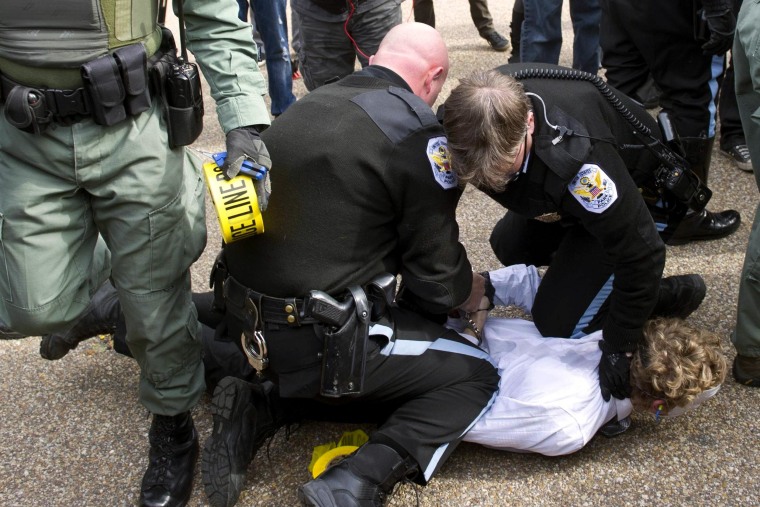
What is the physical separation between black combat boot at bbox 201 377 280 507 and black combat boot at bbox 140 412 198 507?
12 centimetres

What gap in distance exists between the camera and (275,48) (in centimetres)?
500

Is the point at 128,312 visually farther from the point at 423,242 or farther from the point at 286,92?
the point at 286,92

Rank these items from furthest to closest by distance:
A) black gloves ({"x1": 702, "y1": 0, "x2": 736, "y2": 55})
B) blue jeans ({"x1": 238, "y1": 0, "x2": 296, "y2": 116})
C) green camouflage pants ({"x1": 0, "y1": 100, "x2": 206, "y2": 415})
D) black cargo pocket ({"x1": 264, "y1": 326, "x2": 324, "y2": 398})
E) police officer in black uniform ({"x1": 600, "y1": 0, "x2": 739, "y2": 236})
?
1. blue jeans ({"x1": 238, "y1": 0, "x2": 296, "y2": 116})
2. police officer in black uniform ({"x1": 600, "y1": 0, "x2": 739, "y2": 236})
3. black gloves ({"x1": 702, "y1": 0, "x2": 736, "y2": 55})
4. black cargo pocket ({"x1": 264, "y1": 326, "x2": 324, "y2": 398})
5. green camouflage pants ({"x1": 0, "y1": 100, "x2": 206, "y2": 415})

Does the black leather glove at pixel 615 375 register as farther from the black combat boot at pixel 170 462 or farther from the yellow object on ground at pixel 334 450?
the black combat boot at pixel 170 462

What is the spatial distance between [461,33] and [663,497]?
5.63 m

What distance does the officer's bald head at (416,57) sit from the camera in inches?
94.7

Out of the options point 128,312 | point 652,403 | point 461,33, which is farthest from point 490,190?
point 461,33

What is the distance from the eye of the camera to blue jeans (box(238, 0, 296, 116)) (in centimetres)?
500

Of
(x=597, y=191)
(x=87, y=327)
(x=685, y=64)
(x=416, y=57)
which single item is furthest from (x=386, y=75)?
(x=685, y=64)

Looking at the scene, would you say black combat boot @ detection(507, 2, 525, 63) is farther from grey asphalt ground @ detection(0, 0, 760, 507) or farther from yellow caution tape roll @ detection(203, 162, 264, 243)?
yellow caution tape roll @ detection(203, 162, 264, 243)

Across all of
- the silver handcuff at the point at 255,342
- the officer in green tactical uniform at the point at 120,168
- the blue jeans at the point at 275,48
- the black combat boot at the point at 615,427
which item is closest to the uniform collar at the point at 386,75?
the officer in green tactical uniform at the point at 120,168

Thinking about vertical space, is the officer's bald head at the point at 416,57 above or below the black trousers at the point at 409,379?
above

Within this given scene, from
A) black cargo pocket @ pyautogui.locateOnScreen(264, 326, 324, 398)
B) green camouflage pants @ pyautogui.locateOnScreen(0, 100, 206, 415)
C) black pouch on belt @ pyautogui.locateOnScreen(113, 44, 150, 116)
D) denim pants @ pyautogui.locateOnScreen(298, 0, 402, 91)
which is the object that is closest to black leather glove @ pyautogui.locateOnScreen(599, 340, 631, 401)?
black cargo pocket @ pyautogui.locateOnScreen(264, 326, 324, 398)

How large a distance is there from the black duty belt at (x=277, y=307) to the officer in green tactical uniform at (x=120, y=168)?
218 millimetres
